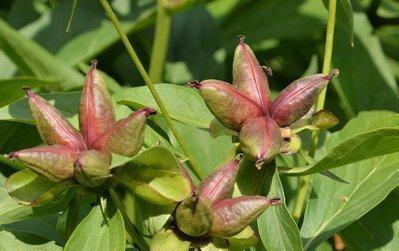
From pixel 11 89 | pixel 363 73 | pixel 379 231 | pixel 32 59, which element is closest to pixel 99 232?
pixel 11 89

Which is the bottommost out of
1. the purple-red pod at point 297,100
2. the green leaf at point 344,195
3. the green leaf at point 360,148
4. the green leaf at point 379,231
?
the green leaf at point 379,231

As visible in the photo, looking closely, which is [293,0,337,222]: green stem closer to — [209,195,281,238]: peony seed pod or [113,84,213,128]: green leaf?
[113,84,213,128]: green leaf

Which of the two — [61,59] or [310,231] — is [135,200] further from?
[61,59]

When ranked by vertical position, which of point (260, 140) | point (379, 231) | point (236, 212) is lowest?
point (379, 231)

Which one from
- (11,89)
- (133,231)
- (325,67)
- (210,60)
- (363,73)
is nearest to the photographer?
(133,231)

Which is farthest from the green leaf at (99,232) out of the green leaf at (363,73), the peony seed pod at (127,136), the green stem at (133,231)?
the green leaf at (363,73)

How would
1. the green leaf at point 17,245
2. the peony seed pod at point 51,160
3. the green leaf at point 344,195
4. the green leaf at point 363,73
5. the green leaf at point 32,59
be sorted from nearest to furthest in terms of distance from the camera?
the peony seed pod at point 51,160, the green leaf at point 17,245, the green leaf at point 344,195, the green leaf at point 32,59, the green leaf at point 363,73

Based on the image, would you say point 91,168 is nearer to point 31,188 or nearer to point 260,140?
point 31,188

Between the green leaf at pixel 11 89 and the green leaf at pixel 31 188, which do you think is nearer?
the green leaf at pixel 31 188

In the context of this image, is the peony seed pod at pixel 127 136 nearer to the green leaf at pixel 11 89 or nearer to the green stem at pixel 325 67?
the green stem at pixel 325 67
